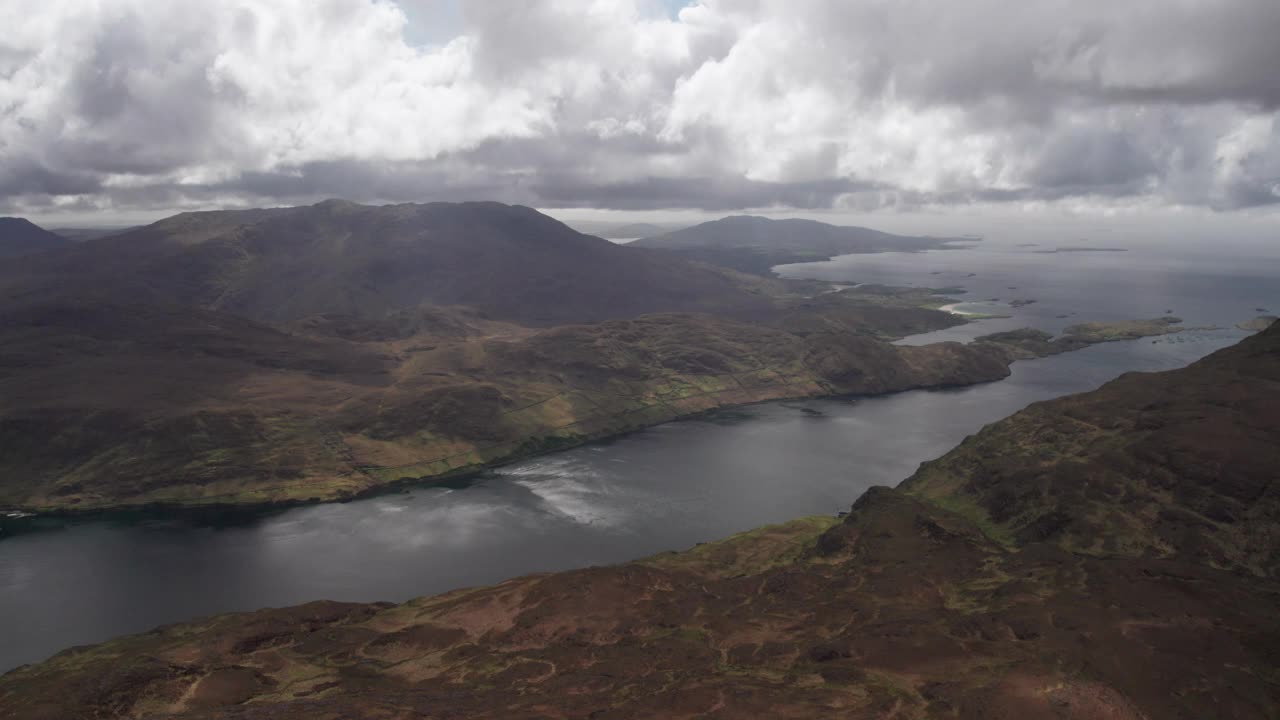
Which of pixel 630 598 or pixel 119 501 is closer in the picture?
pixel 630 598

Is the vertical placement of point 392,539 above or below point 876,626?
below

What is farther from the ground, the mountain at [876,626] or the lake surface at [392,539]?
the mountain at [876,626]

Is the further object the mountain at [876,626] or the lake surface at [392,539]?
the lake surface at [392,539]

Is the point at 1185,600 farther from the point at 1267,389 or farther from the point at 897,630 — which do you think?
the point at 1267,389

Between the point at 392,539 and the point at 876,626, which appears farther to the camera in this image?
the point at 392,539

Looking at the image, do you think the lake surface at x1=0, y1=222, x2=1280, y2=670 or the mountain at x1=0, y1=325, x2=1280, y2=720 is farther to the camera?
the lake surface at x1=0, y1=222, x2=1280, y2=670

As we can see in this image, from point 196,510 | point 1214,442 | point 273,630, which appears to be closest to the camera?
point 273,630

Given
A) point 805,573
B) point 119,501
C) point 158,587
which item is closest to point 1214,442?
point 805,573

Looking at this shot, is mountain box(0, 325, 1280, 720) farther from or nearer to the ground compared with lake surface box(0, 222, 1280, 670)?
farther from the ground
